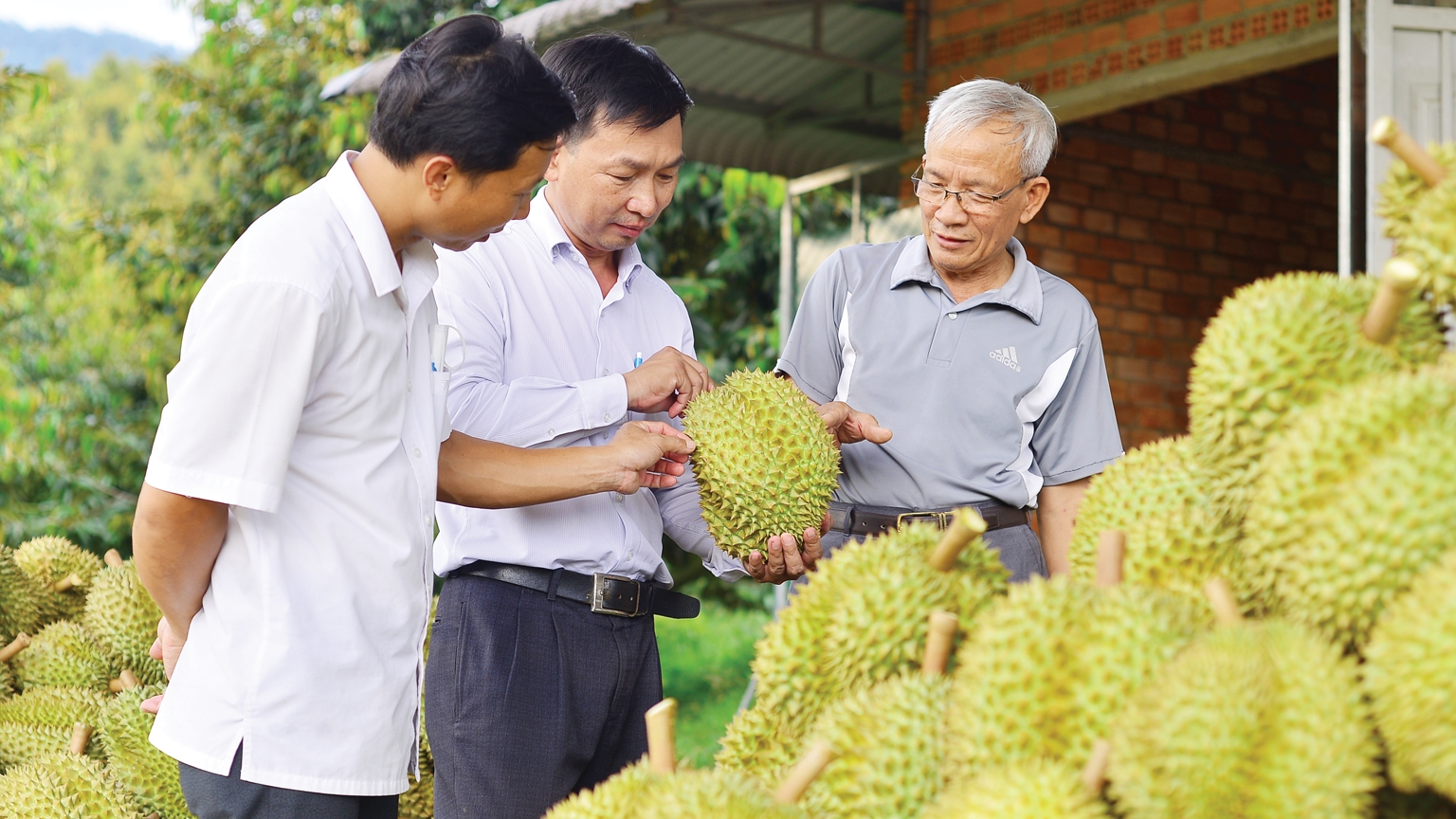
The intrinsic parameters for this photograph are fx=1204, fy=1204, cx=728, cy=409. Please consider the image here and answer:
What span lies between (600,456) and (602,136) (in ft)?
2.15

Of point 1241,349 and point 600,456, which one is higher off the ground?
point 1241,349

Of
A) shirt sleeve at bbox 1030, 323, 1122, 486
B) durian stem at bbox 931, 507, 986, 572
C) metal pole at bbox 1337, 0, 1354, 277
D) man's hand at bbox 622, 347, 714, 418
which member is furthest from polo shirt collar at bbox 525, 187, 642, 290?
metal pole at bbox 1337, 0, 1354, 277

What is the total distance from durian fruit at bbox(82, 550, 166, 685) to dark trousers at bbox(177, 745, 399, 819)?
1.37m

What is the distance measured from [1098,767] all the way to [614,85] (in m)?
1.67

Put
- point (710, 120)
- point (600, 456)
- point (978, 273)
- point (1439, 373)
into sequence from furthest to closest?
point (710, 120)
point (978, 273)
point (600, 456)
point (1439, 373)

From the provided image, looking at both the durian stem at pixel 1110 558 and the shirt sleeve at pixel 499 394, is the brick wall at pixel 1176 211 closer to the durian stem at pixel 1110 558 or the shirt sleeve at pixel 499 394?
the shirt sleeve at pixel 499 394

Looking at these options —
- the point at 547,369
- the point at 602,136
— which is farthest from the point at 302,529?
the point at 602,136

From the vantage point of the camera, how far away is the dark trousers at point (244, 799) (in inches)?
67.8

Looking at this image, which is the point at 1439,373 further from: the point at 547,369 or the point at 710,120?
the point at 710,120

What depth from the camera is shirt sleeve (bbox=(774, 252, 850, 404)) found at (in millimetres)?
2977

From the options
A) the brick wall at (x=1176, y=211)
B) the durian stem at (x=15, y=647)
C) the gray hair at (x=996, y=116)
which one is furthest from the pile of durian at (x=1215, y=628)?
the brick wall at (x=1176, y=211)

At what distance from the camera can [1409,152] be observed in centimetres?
130

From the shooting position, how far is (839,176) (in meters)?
6.68

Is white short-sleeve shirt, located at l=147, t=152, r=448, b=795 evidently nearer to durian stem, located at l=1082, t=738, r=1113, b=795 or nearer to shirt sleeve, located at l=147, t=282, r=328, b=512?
shirt sleeve, located at l=147, t=282, r=328, b=512
